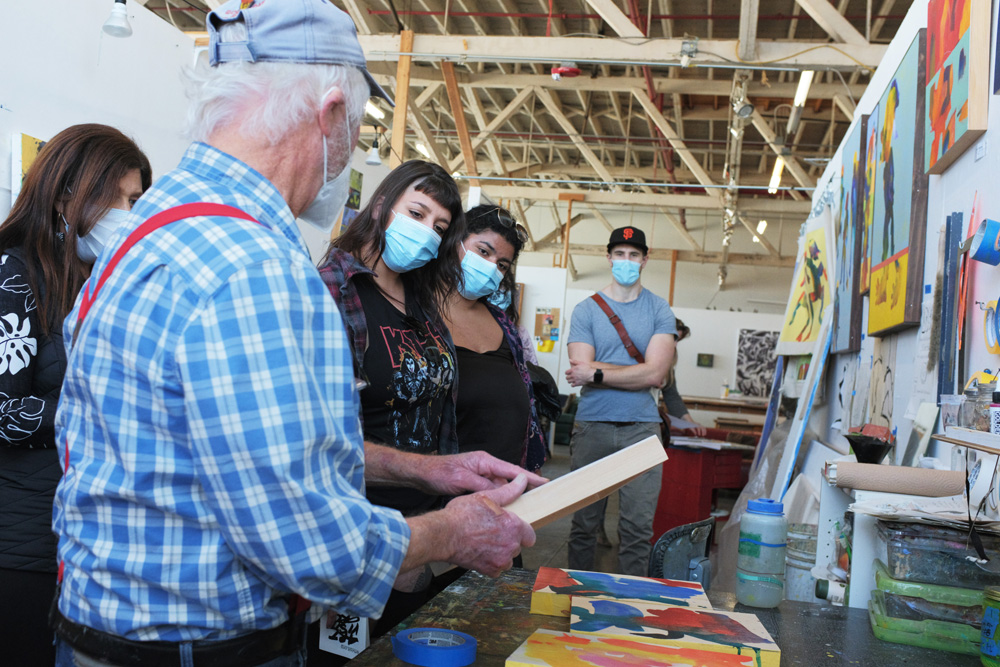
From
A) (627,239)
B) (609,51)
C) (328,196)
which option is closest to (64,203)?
(328,196)

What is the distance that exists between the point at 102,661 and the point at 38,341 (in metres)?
1.06

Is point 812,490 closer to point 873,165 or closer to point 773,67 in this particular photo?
point 873,165

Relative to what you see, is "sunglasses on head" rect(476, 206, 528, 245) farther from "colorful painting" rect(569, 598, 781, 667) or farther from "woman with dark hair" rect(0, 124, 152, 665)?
"colorful painting" rect(569, 598, 781, 667)

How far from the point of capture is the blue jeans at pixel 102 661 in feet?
2.99

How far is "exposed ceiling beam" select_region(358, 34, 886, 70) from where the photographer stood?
24.3 feet

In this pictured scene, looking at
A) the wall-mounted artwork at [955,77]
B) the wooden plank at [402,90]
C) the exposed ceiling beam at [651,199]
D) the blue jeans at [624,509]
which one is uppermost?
the exposed ceiling beam at [651,199]

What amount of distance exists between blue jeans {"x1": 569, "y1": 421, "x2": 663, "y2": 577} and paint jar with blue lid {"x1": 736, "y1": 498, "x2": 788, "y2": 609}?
196 centimetres

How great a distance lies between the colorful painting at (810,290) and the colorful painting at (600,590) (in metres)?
3.82

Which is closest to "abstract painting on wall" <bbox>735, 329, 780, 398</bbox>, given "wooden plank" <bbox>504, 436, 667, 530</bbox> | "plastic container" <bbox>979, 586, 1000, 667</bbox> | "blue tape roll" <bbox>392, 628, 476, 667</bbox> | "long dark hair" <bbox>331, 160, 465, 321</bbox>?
"long dark hair" <bbox>331, 160, 465, 321</bbox>

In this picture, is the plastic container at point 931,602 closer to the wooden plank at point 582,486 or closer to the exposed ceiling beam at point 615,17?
the wooden plank at point 582,486

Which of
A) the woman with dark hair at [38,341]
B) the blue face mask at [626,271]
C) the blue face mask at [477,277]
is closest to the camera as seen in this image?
→ the woman with dark hair at [38,341]

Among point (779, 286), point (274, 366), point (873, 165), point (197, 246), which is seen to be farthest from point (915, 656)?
point (779, 286)

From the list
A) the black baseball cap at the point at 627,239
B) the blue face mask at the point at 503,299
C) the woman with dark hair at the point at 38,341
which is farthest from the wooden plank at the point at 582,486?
the black baseball cap at the point at 627,239

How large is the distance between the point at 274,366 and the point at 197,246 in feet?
0.52
